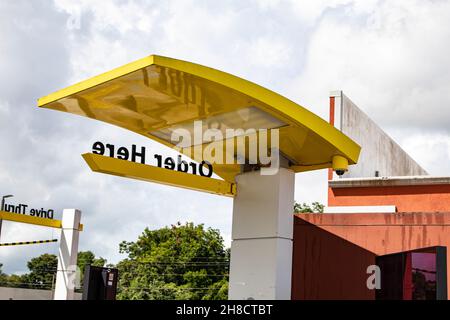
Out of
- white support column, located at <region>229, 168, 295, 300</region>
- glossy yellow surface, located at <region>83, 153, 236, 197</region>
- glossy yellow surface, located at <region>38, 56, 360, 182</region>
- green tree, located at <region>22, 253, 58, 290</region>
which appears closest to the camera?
glossy yellow surface, located at <region>38, 56, 360, 182</region>

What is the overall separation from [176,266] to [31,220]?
22.0m

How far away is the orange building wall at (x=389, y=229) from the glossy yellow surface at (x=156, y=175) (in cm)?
249

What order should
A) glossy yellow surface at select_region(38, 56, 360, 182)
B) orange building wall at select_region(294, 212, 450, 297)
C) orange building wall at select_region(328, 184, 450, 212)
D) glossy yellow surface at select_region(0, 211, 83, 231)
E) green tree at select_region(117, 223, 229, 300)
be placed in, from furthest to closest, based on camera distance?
green tree at select_region(117, 223, 229, 300)
glossy yellow surface at select_region(0, 211, 83, 231)
orange building wall at select_region(328, 184, 450, 212)
orange building wall at select_region(294, 212, 450, 297)
glossy yellow surface at select_region(38, 56, 360, 182)

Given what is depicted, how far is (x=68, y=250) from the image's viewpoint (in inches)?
1039

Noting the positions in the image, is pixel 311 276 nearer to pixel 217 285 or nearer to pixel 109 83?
pixel 109 83

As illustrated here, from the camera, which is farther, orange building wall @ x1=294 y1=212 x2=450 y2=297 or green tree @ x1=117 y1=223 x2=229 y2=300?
green tree @ x1=117 y1=223 x2=229 y2=300

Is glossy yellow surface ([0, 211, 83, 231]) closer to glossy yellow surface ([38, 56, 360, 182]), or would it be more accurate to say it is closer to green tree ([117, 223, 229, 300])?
glossy yellow surface ([38, 56, 360, 182])

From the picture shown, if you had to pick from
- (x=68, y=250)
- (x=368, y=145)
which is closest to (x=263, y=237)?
(x=368, y=145)

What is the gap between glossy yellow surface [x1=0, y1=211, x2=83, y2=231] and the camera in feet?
78.3

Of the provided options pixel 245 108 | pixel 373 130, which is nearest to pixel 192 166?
pixel 245 108

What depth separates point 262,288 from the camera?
11.0 meters

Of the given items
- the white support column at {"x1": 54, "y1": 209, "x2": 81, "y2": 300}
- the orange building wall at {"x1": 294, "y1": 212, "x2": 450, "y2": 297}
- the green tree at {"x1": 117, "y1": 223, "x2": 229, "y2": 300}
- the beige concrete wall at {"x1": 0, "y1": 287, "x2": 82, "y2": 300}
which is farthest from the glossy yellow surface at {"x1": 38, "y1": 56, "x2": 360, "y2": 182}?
the green tree at {"x1": 117, "y1": 223, "x2": 229, "y2": 300}

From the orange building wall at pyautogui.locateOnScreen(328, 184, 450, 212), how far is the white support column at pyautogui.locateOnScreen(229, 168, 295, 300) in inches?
221
